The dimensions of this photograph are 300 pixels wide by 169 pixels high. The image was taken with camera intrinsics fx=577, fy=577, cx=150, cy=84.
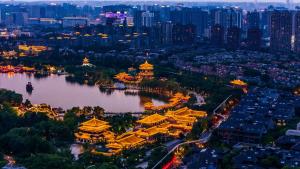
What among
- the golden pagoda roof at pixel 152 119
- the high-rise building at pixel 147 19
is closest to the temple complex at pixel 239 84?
the golden pagoda roof at pixel 152 119

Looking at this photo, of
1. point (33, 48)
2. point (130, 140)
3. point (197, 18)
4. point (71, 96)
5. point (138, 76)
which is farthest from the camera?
point (197, 18)

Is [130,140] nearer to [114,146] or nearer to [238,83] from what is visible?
[114,146]

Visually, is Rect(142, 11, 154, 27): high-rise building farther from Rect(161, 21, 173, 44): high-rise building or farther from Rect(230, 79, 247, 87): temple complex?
Rect(230, 79, 247, 87): temple complex

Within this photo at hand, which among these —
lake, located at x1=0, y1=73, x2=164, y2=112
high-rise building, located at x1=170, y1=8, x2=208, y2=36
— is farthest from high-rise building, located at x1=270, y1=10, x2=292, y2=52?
lake, located at x1=0, y1=73, x2=164, y2=112

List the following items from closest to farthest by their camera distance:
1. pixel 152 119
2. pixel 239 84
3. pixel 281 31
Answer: pixel 152 119
pixel 239 84
pixel 281 31

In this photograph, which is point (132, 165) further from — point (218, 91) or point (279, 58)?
point (279, 58)

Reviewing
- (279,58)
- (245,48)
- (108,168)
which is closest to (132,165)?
(108,168)

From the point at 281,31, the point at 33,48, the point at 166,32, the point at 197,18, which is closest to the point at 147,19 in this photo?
the point at 197,18

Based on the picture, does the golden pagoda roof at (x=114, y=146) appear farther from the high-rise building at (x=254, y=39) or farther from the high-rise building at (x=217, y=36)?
the high-rise building at (x=217, y=36)
